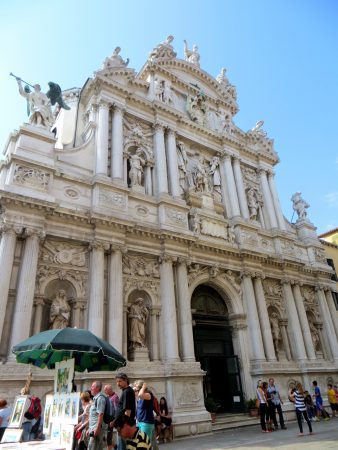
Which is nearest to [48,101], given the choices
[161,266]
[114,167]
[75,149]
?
[75,149]

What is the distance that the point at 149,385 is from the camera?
11.2 m

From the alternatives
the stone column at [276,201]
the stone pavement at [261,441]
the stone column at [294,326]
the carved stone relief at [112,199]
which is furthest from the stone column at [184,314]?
the stone column at [276,201]

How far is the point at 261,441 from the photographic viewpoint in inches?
333

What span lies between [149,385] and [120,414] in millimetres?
6660

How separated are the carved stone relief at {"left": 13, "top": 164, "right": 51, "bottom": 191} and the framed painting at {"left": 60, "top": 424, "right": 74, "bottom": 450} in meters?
8.15

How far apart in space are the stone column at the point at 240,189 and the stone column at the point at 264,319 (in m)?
3.54

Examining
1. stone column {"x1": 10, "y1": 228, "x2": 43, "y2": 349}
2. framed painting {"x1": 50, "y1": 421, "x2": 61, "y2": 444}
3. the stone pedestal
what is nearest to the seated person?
framed painting {"x1": 50, "y1": 421, "x2": 61, "y2": 444}

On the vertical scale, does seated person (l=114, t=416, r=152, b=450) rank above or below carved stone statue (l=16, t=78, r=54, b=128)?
below

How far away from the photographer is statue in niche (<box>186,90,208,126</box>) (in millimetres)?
18953

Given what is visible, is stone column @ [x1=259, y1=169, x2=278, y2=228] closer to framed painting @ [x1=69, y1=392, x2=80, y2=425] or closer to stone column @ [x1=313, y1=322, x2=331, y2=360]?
stone column @ [x1=313, y1=322, x2=331, y2=360]

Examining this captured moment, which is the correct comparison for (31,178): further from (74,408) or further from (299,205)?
(299,205)

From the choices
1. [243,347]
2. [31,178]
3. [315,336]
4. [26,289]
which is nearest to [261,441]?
[243,347]

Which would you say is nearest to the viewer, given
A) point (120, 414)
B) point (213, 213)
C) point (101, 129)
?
point (120, 414)

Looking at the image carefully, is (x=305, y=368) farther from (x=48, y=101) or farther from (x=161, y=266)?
(x=48, y=101)
